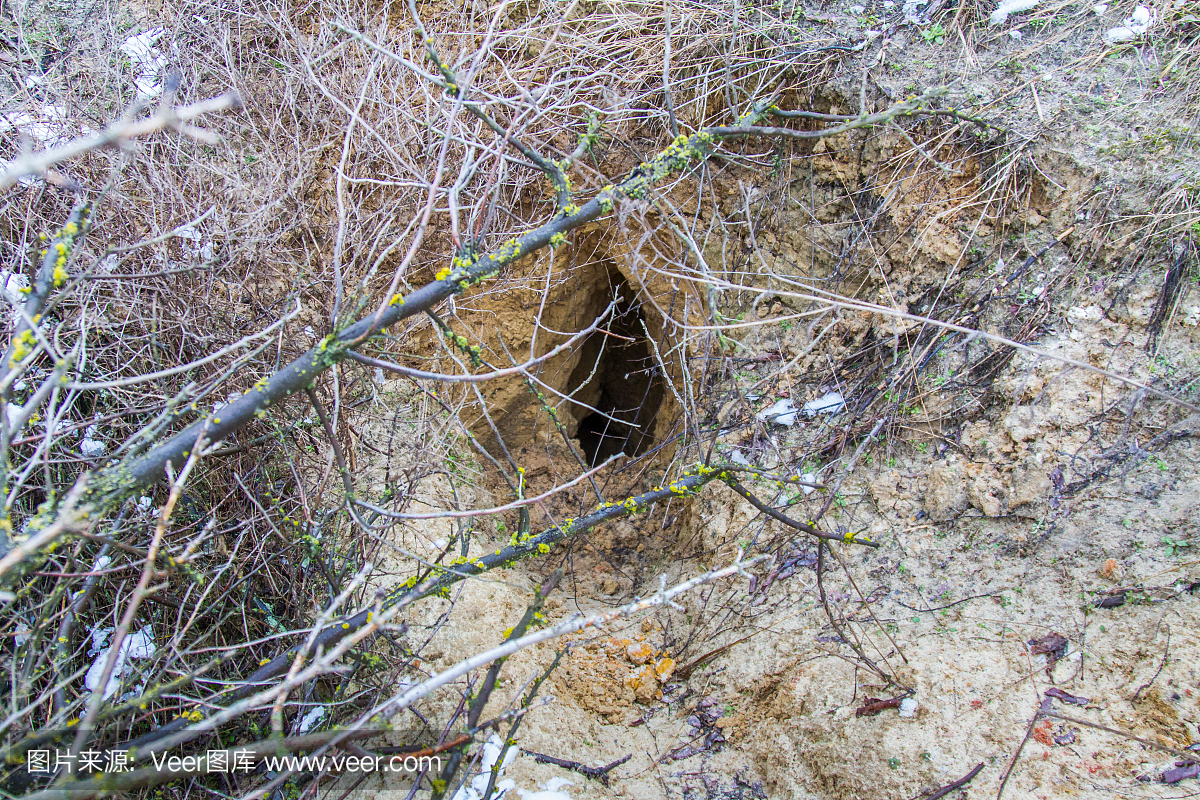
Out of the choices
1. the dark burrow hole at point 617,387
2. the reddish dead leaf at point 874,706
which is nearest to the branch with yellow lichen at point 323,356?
the reddish dead leaf at point 874,706

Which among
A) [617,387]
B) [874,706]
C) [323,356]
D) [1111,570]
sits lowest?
[617,387]

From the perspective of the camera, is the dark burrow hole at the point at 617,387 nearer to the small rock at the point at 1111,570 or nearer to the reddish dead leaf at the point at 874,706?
the reddish dead leaf at the point at 874,706

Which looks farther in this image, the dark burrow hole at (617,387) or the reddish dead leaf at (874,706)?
the dark burrow hole at (617,387)

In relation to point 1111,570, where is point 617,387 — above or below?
below

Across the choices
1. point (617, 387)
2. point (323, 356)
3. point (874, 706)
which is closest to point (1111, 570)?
point (874, 706)

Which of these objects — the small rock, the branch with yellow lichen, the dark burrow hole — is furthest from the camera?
the dark burrow hole

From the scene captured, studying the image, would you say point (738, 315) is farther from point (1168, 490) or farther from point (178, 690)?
point (178, 690)

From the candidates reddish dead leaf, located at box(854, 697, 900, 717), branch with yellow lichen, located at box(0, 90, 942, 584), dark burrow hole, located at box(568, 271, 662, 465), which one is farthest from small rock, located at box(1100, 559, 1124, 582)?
dark burrow hole, located at box(568, 271, 662, 465)

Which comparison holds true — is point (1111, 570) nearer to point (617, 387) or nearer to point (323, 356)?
point (323, 356)

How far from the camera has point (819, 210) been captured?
290 cm

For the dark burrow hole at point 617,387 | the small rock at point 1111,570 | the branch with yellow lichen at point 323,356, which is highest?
the branch with yellow lichen at point 323,356

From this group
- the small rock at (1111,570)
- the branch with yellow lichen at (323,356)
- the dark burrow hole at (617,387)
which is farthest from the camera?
the dark burrow hole at (617,387)

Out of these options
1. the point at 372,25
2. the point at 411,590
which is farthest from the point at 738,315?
the point at 372,25

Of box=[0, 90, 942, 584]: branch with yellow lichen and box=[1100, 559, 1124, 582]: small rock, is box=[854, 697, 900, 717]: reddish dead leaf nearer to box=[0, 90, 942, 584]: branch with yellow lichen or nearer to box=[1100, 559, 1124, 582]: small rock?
box=[1100, 559, 1124, 582]: small rock
